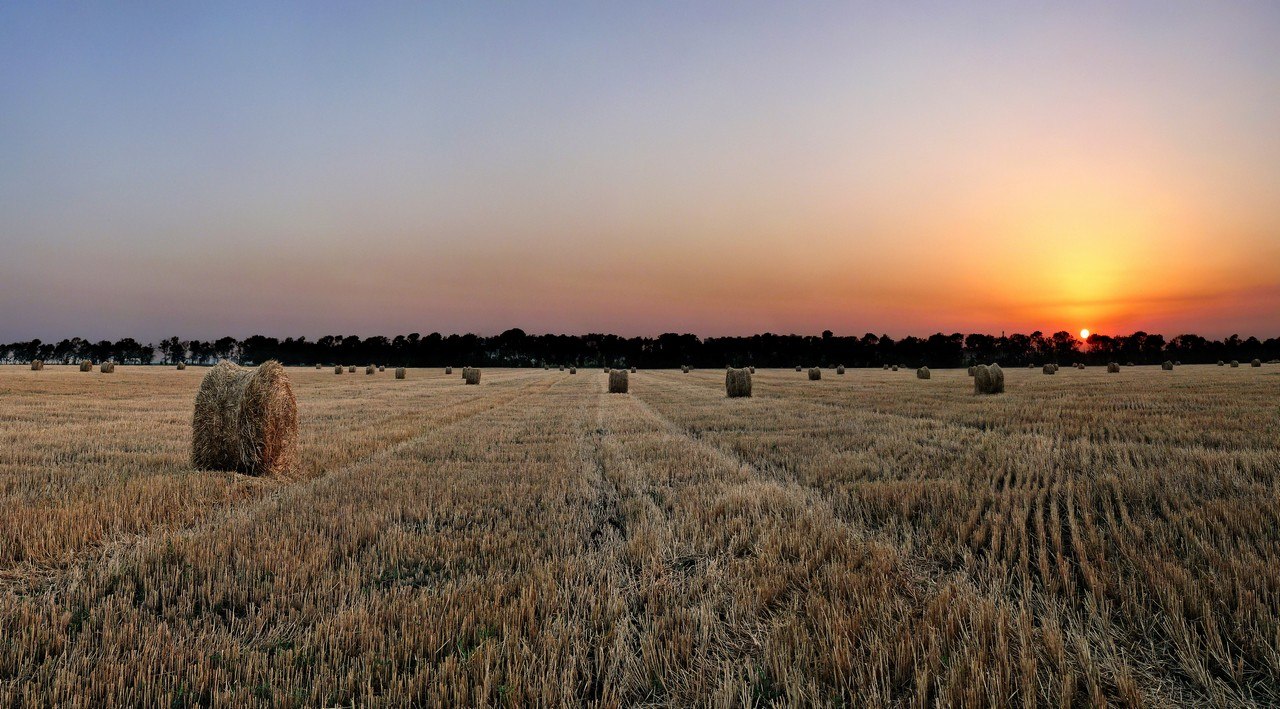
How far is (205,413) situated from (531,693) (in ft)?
30.6

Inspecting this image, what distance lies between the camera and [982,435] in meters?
11.1

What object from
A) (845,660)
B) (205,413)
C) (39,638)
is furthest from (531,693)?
(205,413)

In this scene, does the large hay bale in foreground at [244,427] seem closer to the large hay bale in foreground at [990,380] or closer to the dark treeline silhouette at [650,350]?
the large hay bale in foreground at [990,380]

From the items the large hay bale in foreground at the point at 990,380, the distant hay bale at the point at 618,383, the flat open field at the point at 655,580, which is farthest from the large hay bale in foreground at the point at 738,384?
the flat open field at the point at 655,580

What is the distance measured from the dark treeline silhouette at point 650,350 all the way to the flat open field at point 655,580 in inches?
4455

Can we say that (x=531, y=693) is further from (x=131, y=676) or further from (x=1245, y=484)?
(x=1245, y=484)

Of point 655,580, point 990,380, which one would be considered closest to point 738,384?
point 990,380

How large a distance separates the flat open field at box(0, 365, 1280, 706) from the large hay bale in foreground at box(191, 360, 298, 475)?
52 cm

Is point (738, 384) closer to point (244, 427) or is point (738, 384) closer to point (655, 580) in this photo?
point (244, 427)

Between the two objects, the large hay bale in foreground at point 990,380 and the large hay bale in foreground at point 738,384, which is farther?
the large hay bale in foreground at point 738,384

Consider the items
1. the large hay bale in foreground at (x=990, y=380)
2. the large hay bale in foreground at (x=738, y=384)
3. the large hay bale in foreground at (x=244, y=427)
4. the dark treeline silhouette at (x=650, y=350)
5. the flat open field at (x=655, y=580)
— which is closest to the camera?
the flat open field at (x=655, y=580)

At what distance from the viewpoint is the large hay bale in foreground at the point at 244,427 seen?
938 cm

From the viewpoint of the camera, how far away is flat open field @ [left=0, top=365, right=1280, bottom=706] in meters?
3.01

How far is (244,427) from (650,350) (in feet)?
442
